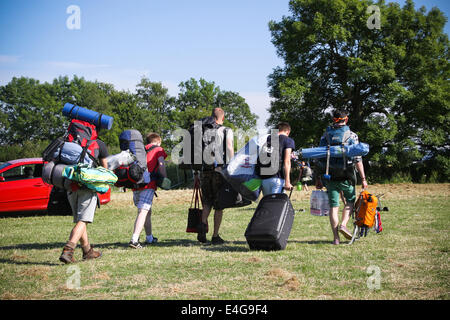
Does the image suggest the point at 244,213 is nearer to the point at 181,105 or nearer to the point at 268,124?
the point at 268,124

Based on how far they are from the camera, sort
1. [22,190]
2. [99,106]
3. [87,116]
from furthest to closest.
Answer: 1. [99,106]
2. [22,190]
3. [87,116]

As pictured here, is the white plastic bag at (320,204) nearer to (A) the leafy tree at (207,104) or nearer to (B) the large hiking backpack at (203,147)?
(B) the large hiking backpack at (203,147)

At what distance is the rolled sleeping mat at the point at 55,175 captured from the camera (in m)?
5.57

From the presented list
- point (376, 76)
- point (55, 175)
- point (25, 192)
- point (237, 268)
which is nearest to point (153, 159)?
point (55, 175)

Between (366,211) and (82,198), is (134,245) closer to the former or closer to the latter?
(82,198)

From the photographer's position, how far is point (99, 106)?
2437 inches

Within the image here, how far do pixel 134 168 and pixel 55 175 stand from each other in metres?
1.50

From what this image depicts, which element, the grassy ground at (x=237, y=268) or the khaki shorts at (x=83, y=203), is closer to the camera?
the grassy ground at (x=237, y=268)

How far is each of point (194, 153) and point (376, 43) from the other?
24.6 meters

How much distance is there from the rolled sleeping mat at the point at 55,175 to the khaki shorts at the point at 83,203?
0.24 m

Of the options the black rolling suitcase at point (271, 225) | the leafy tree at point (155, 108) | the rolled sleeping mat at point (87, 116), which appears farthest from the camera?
the leafy tree at point (155, 108)

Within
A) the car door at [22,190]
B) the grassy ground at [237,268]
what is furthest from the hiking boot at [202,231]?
the car door at [22,190]

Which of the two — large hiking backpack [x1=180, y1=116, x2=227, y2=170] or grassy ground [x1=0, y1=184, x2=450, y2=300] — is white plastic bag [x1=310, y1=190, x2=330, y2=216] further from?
large hiking backpack [x1=180, y1=116, x2=227, y2=170]
